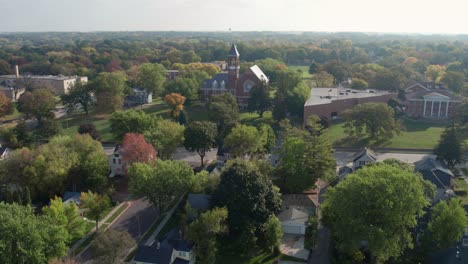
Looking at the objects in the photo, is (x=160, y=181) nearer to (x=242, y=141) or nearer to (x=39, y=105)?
(x=242, y=141)

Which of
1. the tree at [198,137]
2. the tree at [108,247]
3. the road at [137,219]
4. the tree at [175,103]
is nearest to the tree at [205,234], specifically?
the tree at [108,247]

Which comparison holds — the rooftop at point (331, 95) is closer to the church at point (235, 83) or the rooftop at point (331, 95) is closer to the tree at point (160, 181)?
the church at point (235, 83)

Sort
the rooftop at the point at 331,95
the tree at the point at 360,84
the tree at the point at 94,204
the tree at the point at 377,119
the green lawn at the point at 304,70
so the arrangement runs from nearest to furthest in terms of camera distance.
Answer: the tree at the point at 94,204 → the tree at the point at 377,119 → the rooftop at the point at 331,95 → the tree at the point at 360,84 → the green lawn at the point at 304,70

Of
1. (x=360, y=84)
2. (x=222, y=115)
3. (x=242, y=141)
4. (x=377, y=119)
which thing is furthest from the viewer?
(x=360, y=84)

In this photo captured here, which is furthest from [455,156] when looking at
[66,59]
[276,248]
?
[66,59]

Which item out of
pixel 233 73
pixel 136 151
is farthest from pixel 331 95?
pixel 136 151

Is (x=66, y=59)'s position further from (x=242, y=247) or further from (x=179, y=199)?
(x=242, y=247)

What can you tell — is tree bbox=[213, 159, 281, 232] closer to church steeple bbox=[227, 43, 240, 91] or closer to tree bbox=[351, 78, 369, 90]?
church steeple bbox=[227, 43, 240, 91]
